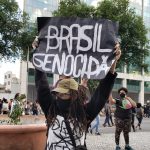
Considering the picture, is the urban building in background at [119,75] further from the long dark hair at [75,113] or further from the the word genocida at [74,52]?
the long dark hair at [75,113]

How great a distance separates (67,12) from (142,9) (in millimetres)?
33780

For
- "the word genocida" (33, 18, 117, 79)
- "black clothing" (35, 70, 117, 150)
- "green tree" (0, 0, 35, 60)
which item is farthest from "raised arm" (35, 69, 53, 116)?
"green tree" (0, 0, 35, 60)

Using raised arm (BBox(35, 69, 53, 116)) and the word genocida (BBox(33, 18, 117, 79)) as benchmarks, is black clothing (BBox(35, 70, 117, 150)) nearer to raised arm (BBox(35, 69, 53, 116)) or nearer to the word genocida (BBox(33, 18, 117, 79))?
raised arm (BBox(35, 69, 53, 116))

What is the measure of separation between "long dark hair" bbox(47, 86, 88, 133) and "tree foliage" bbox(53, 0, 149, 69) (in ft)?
127

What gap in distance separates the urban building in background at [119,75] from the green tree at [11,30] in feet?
54.2

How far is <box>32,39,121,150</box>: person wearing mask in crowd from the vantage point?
3.77 metres

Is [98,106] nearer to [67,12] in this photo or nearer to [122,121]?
[122,121]

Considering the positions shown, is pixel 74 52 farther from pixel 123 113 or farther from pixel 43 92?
pixel 123 113

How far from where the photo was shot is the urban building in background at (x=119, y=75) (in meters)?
59.6

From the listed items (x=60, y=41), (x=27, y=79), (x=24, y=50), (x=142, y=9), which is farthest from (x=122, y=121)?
(x=142, y=9)

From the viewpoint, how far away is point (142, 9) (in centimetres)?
7481

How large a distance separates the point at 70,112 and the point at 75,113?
0.04 m

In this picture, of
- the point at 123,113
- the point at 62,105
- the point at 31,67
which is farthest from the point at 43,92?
the point at 31,67

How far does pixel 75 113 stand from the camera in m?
3.81
